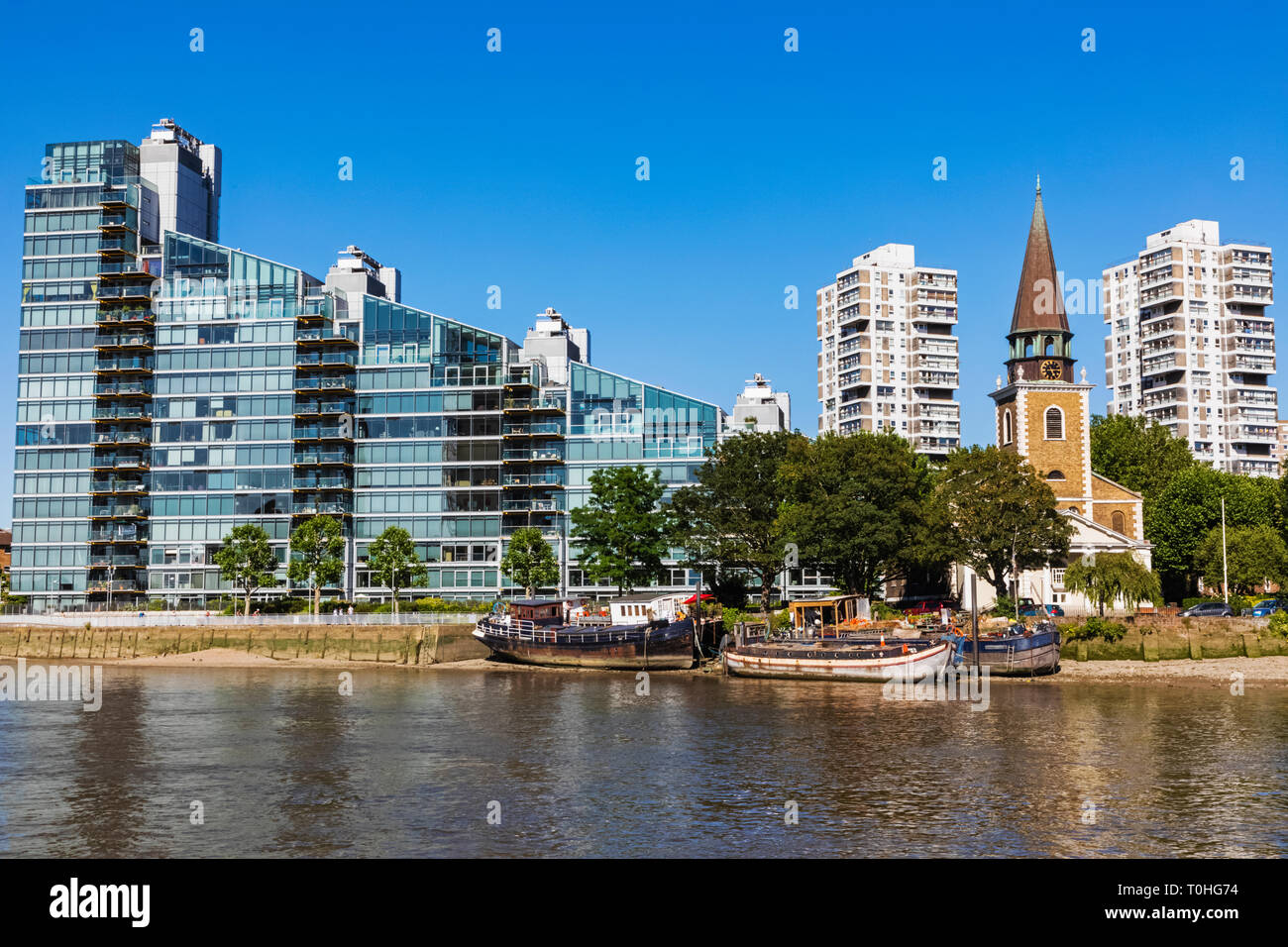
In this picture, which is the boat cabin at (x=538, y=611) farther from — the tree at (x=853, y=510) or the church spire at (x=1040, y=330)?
the church spire at (x=1040, y=330)

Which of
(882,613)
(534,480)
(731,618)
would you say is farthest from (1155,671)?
(534,480)

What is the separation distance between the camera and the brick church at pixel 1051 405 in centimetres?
A: 10312

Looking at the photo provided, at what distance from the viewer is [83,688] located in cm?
7556

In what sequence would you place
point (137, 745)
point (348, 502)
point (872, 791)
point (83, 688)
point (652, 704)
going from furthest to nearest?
point (348, 502), point (83, 688), point (652, 704), point (137, 745), point (872, 791)

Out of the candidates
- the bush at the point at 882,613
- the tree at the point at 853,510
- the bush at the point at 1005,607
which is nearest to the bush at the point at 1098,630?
the bush at the point at 1005,607

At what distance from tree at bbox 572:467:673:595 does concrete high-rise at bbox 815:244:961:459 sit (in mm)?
93925

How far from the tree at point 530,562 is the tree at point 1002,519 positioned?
120 ft

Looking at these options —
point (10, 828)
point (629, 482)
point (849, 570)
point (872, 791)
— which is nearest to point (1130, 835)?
point (872, 791)

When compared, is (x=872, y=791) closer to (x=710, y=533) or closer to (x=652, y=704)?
(x=652, y=704)

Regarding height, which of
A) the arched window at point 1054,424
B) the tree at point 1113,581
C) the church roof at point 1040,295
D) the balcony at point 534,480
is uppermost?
the church roof at point 1040,295

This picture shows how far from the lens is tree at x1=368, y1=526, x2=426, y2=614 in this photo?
106688mm

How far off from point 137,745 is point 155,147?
318ft

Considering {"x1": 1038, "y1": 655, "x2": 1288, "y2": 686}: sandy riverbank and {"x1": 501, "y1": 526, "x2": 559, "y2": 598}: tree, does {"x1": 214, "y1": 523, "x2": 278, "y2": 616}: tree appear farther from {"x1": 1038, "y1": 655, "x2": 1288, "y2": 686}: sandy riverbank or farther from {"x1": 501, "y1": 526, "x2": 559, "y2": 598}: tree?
{"x1": 1038, "y1": 655, "x2": 1288, "y2": 686}: sandy riverbank

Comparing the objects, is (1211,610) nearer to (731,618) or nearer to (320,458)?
(731,618)
